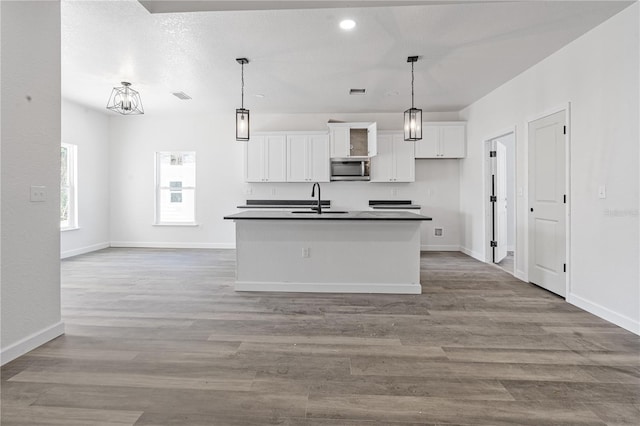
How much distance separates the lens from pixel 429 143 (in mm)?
6324

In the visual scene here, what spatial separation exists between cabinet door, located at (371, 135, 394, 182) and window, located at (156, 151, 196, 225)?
12.6ft

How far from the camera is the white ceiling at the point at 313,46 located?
297cm

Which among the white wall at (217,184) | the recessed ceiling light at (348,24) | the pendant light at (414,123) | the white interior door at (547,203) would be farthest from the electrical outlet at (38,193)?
the white interior door at (547,203)

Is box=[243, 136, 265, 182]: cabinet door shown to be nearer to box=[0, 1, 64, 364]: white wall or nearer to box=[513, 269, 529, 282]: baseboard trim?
box=[0, 1, 64, 364]: white wall

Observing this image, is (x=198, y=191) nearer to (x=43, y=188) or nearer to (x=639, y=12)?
(x=43, y=188)

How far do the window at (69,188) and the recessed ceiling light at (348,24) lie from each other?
566cm

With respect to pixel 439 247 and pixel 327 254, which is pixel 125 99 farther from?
pixel 439 247

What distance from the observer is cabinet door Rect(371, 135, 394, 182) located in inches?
251

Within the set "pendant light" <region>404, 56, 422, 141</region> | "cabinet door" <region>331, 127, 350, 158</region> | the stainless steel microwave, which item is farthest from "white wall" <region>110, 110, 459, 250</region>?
"pendant light" <region>404, 56, 422, 141</region>

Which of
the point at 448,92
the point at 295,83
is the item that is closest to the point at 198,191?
the point at 295,83

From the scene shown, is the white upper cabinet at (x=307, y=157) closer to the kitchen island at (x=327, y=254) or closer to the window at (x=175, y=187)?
the window at (x=175, y=187)

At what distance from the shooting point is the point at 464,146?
6.29 metres

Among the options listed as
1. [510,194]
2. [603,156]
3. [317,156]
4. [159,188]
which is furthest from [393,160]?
[159,188]

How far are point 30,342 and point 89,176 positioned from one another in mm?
5109
